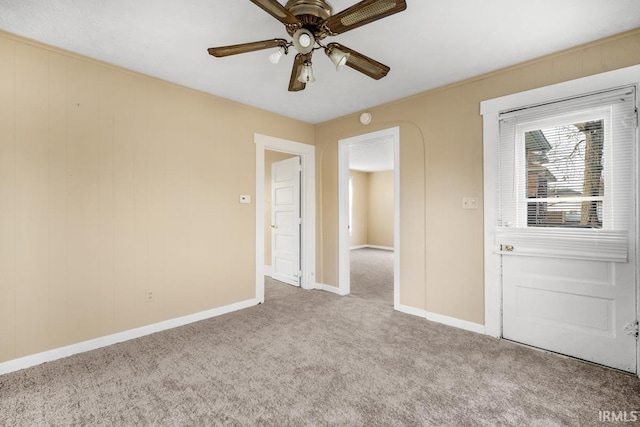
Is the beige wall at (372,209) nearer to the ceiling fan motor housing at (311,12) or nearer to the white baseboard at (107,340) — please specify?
the white baseboard at (107,340)

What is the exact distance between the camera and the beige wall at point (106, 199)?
229 centimetres

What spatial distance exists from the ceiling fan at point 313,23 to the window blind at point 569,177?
165 cm

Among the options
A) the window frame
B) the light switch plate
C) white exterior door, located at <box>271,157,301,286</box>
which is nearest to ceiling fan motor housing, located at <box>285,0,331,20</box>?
the window frame

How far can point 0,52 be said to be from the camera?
Result: 7.26ft

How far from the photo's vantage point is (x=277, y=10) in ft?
5.08

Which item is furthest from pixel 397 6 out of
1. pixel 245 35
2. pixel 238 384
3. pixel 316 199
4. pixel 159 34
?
pixel 316 199

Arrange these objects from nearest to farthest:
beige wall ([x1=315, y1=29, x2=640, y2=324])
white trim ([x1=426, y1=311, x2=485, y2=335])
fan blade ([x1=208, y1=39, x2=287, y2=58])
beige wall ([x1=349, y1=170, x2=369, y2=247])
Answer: fan blade ([x1=208, y1=39, x2=287, y2=58]) < beige wall ([x1=315, y1=29, x2=640, y2=324]) < white trim ([x1=426, y1=311, x2=485, y2=335]) < beige wall ([x1=349, y1=170, x2=369, y2=247])

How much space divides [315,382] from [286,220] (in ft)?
9.66

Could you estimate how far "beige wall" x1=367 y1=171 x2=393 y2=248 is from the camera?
9047 millimetres

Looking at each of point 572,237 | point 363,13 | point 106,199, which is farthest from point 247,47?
point 572,237

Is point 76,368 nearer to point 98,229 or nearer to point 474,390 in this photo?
point 98,229

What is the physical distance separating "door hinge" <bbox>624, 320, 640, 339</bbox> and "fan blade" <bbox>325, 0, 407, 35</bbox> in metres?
2.74

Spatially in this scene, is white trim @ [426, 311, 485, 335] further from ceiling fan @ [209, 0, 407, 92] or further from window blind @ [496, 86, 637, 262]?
ceiling fan @ [209, 0, 407, 92]

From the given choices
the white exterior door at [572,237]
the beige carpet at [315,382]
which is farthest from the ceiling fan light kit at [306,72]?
the beige carpet at [315,382]
